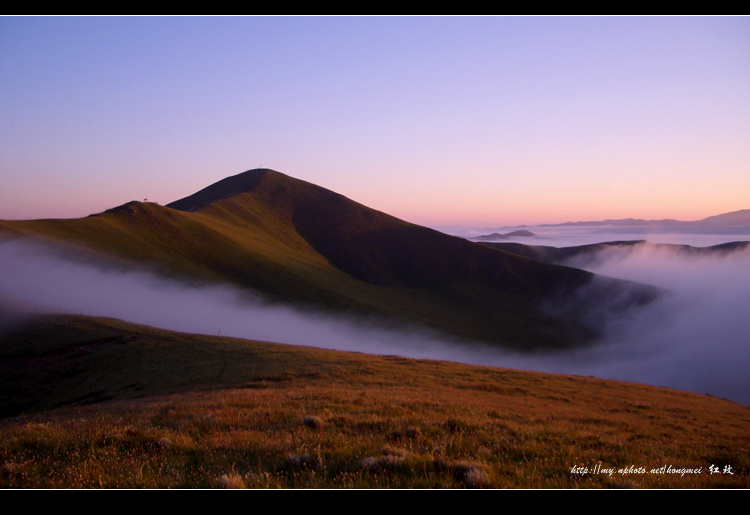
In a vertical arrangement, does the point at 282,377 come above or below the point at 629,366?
above

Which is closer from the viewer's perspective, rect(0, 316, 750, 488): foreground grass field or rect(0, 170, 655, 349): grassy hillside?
rect(0, 316, 750, 488): foreground grass field

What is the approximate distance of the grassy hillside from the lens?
107m

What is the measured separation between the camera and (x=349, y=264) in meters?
169

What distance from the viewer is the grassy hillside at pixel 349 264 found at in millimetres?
106562

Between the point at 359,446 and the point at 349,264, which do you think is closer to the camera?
the point at 359,446

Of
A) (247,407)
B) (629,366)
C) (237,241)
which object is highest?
(237,241)

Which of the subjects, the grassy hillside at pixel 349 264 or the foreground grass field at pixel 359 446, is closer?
the foreground grass field at pixel 359 446

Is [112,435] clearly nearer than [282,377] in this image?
Yes

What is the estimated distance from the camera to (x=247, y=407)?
45.2ft

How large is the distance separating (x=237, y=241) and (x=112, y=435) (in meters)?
131

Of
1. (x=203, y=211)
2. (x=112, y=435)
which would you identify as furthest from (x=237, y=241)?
(x=112, y=435)

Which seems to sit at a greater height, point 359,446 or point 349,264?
point 349,264
